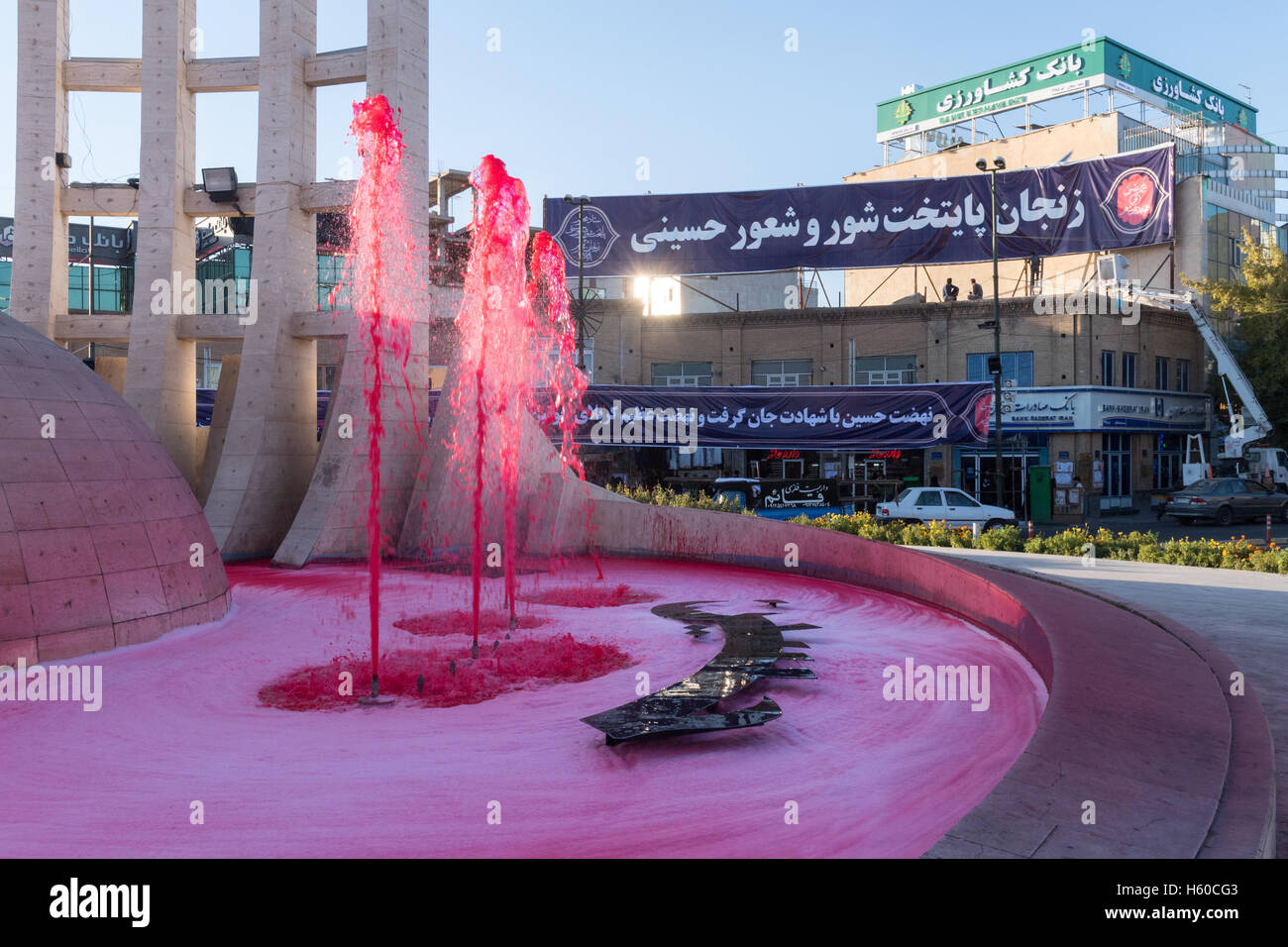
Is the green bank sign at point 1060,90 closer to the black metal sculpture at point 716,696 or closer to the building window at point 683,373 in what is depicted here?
the building window at point 683,373

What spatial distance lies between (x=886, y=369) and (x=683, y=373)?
8.55 metres

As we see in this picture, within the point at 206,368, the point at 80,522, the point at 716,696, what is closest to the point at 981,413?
the point at 716,696

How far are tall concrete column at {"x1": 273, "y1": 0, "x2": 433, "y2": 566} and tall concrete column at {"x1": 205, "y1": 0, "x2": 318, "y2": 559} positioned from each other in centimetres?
147

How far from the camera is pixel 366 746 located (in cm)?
741

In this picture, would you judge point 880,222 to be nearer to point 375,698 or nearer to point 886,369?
point 886,369

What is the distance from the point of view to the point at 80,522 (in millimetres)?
10477

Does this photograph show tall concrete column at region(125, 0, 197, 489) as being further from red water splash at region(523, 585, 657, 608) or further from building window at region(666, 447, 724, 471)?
building window at region(666, 447, 724, 471)

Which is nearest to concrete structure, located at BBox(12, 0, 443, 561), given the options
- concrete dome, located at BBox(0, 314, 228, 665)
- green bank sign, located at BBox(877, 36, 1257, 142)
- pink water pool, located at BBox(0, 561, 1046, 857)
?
concrete dome, located at BBox(0, 314, 228, 665)

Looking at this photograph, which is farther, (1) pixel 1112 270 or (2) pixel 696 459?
(2) pixel 696 459

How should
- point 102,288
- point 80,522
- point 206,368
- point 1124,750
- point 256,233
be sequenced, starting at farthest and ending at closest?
point 102,288
point 206,368
point 256,233
point 80,522
point 1124,750

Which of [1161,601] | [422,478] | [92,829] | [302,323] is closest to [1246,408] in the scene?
[1161,601]

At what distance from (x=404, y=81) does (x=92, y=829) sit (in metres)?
18.2
